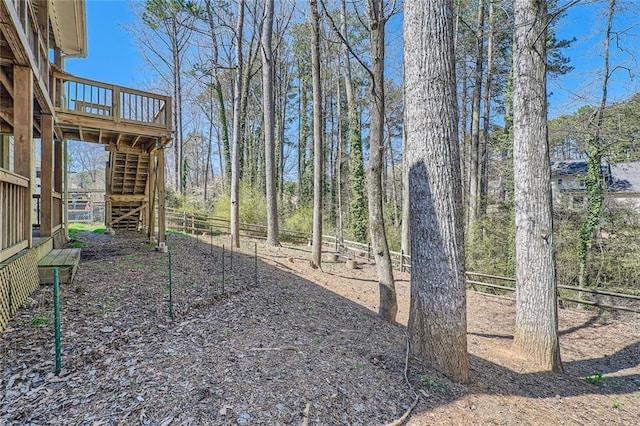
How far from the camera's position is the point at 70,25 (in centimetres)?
869

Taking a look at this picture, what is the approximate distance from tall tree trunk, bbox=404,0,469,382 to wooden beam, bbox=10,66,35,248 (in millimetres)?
4967

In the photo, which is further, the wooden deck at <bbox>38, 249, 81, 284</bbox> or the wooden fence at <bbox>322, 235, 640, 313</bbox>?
the wooden fence at <bbox>322, 235, 640, 313</bbox>

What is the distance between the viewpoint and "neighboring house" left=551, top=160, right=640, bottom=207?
1085 cm

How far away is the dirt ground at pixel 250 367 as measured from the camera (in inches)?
96.0

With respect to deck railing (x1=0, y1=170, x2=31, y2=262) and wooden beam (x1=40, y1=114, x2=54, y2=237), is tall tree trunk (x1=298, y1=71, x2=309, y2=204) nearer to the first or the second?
wooden beam (x1=40, y1=114, x2=54, y2=237)

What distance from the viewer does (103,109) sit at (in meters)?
7.70

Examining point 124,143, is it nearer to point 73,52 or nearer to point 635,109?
point 73,52

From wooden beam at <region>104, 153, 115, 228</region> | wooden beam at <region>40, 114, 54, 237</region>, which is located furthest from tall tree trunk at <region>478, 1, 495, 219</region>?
wooden beam at <region>104, 153, 115, 228</region>

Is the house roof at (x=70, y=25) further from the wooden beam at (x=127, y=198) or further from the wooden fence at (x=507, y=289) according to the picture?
the wooden fence at (x=507, y=289)

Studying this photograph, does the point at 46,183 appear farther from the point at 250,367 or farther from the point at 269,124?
the point at 269,124

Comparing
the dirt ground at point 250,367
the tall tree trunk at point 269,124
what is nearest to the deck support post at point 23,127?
the dirt ground at point 250,367

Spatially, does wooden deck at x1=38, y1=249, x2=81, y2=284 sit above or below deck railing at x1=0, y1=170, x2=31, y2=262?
below

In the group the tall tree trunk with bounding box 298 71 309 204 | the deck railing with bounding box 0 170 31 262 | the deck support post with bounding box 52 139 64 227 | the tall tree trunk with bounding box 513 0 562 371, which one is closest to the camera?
the deck railing with bounding box 0 170 31 262

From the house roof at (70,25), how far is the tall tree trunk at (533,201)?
9.48 meters
